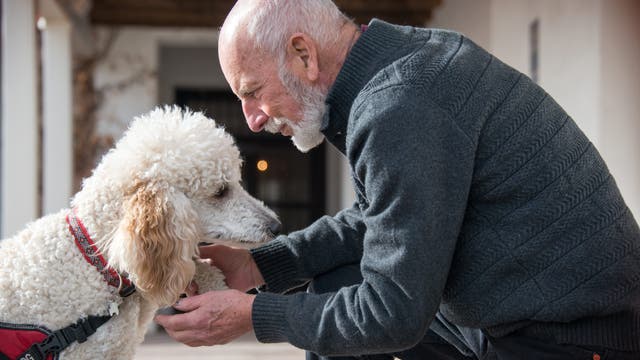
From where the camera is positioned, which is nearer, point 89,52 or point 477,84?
point 477,84

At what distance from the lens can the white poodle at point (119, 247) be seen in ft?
5.47

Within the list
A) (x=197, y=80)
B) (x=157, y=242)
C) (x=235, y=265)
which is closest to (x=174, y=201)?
(x=157, y=242)

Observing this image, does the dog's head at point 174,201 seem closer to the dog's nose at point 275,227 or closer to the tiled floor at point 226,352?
the dog's nose at point 275,227

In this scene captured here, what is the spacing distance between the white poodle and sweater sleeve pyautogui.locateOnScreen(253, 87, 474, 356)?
1.51 feet

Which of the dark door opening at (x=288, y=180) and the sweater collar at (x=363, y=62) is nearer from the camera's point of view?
the sweater collar at (x=363, y=62)

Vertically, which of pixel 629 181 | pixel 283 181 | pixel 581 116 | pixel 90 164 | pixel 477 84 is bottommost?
pixel 283 181

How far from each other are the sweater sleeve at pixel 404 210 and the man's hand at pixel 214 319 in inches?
8.9

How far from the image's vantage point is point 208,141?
1.85 m

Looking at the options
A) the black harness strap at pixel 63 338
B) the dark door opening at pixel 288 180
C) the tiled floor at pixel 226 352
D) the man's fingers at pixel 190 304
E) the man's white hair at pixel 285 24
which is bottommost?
the tiled floor at pixel 226 352

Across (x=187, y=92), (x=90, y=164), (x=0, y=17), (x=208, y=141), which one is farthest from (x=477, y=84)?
(x=187, y=92)

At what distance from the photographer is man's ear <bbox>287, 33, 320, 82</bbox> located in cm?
159

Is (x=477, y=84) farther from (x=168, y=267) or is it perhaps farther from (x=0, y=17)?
(x=0, y=17)

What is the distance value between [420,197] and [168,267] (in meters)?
0.65

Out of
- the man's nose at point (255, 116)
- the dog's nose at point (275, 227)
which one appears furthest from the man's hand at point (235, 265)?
the man's nose at point (255, 116)
